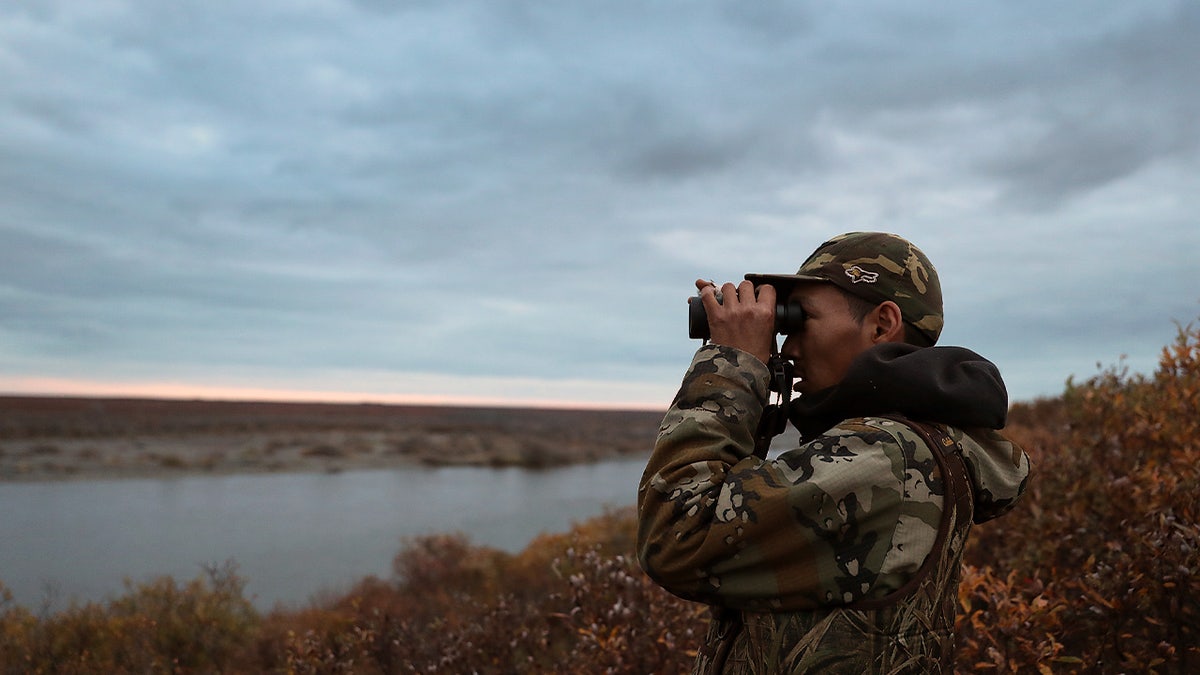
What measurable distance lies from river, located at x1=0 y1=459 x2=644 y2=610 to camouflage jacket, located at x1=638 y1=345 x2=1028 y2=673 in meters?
8.02

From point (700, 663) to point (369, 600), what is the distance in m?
6.84

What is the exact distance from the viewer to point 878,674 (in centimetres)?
150

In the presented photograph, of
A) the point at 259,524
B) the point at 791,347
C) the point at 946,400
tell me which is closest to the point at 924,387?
the point at 946,400

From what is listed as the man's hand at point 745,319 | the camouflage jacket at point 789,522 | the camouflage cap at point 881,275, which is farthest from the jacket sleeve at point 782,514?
the camouflage cap at point 881,275

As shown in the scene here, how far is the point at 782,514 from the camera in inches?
56.3

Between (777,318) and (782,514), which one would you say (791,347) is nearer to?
(777,318)

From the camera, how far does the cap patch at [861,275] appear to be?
1.70 metres

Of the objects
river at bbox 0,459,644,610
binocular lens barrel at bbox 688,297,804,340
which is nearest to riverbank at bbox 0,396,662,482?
river at bbox 0,459,644,610

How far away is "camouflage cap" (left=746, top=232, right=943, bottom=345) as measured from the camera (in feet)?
5.57

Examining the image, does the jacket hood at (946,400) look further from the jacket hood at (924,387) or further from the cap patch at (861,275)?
the cap patch at (861,275)

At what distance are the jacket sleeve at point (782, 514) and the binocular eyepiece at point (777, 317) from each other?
25 cm

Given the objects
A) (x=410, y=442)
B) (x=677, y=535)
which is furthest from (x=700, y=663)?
(x=410, y=442)

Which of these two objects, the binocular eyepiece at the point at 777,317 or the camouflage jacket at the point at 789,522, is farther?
the binocular eyepiece at the point at 777,317

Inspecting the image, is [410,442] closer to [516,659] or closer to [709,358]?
[516,659]
